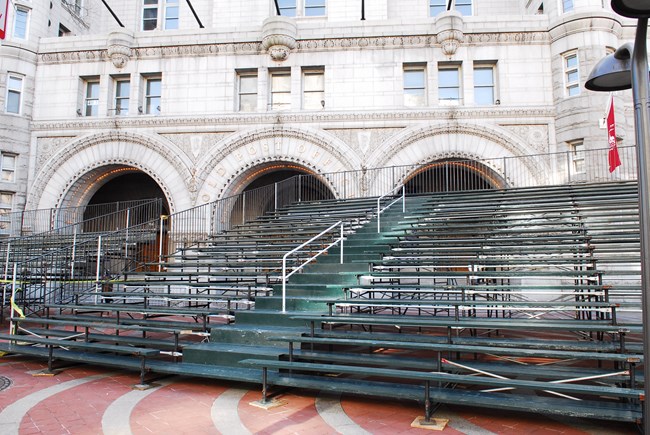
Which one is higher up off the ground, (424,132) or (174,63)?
(174,63)

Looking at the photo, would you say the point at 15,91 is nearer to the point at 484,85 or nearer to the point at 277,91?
the point at 277,91

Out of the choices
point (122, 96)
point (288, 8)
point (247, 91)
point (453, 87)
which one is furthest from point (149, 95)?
point (453, 87)

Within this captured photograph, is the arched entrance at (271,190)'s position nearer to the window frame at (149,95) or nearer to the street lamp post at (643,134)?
the window frame at (149,95)

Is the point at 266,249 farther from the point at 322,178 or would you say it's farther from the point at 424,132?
the point at 424,132

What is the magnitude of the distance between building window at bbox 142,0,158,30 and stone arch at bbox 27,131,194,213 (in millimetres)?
8756

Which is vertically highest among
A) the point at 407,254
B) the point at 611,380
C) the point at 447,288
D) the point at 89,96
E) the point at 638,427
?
the point at 89,96

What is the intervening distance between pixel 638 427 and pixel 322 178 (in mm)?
14687

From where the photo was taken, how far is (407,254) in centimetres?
1023

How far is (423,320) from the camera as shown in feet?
20.3

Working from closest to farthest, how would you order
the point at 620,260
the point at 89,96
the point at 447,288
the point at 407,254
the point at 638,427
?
1. the point at 638,427
2. the point at 447,288
3. the point at 620,260
4. the point at 407,254
5. the point at 89,96

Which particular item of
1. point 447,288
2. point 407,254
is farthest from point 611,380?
point 407,254

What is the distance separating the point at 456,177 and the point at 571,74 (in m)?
5.87

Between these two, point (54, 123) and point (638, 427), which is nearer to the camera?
point (638, 427)

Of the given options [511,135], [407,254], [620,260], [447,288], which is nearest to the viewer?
[447,288]
